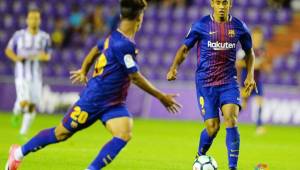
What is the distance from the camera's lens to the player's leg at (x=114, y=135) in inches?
299

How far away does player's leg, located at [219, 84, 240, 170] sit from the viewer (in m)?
8.99

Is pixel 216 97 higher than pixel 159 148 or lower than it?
higher

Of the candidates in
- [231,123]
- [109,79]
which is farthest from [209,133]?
[109,79]

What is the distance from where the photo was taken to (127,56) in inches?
296

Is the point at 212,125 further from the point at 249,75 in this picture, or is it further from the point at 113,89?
the point at 113,89

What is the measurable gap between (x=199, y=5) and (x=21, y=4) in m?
6.00

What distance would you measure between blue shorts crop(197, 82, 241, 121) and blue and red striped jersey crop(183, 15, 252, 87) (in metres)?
0.07

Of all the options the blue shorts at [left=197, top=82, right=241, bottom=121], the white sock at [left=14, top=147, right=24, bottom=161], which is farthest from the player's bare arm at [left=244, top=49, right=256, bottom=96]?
the white sock at [left=14, top=147, right=24, bottom=161]

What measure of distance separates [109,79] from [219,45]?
214 centimetres

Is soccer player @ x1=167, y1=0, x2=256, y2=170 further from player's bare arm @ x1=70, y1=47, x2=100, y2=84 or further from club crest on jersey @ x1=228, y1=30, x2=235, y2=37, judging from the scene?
player's bare arm @ x1=70, y1=47, x2=100, y2=84

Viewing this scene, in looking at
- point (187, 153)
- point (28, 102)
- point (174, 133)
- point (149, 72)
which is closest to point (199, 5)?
point (149, 72)

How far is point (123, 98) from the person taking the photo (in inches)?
309

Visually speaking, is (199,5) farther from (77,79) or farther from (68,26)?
(77,79)

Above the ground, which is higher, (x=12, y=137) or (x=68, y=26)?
(x=68, y=26)
